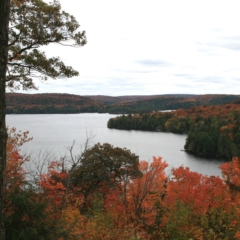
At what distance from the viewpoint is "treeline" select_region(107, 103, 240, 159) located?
65.1 meters

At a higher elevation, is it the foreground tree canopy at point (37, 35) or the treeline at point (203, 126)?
the foreground tree canopy at point (37, 35)

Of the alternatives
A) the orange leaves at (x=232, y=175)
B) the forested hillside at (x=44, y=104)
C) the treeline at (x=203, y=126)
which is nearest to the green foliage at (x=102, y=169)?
the orange leaves at (x=232, y=175)

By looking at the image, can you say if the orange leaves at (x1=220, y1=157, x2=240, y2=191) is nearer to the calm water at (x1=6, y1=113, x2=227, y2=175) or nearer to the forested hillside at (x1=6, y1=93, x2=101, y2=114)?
the calm water at (x1=6, y1=113, x2=227, y2=175)

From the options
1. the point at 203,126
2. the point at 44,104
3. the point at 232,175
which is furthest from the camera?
the point at 44,104

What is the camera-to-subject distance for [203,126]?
268ft

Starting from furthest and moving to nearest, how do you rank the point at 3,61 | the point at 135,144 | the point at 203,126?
the point at 203,126, the point at 135,144, the point at 3,61

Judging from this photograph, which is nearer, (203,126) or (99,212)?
(99,212)

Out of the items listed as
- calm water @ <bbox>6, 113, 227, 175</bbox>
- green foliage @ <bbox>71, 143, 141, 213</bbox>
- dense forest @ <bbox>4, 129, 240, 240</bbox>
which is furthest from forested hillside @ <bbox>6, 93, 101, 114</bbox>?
dense forest @ <bbox>4, 129, 240, 240</bbox>

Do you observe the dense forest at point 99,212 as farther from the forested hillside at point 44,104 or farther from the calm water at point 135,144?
the forested hillside at point 44,104

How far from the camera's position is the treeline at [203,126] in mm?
65125

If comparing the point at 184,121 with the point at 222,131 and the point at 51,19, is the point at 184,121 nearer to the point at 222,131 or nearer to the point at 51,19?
the point at 222,131

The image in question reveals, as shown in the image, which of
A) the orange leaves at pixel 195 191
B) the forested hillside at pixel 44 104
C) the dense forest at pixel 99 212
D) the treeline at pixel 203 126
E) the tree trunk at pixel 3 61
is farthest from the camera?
the forested hillside at pixel 44 104

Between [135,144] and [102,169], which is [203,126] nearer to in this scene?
[135,144]

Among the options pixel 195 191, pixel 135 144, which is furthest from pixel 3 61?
pixel 135 144
